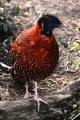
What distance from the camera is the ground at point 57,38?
5208 millimetres

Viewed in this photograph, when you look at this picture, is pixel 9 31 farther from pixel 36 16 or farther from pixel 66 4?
pixel 66 4

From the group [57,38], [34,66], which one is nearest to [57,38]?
[57,38]

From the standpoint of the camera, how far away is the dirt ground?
5.20 m

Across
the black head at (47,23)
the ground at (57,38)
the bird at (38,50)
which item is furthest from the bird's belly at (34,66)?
the ground at (57,38)

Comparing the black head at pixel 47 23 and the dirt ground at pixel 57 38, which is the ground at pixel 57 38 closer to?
the dirt ground at pixel 57 38

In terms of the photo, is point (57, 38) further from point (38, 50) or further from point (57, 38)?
point (38, 50)

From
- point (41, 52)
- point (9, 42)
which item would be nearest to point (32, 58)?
point (41, 52)

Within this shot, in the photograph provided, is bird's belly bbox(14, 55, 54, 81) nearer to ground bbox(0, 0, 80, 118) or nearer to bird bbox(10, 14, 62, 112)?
bird bbox(10, 14, 62, 112)

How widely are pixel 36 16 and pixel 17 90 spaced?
2482 mm

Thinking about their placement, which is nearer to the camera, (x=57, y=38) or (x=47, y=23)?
(x=47, y=23)

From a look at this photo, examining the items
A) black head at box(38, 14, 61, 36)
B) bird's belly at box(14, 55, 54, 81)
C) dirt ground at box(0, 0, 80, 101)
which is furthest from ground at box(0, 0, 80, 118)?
black head at box(38, 14, 61, 36)

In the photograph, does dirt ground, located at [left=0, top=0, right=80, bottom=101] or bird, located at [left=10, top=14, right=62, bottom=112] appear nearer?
bird, located at [left=10, top=14, right=62, bottom=112]

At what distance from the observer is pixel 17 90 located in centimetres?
512

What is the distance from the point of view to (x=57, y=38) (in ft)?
21.5
